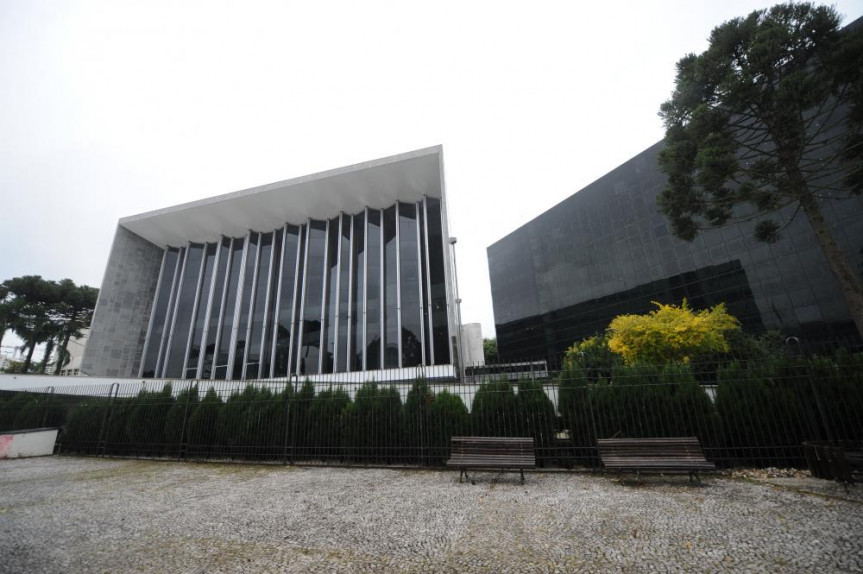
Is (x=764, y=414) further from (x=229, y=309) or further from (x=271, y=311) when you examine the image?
(x=229, y=309)

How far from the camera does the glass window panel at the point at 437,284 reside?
2469 centimetres

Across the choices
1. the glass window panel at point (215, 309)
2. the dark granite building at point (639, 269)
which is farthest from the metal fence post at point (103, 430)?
the dark granite building at point (639, 269)

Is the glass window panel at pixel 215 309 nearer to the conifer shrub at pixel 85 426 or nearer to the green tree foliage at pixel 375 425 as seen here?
the conifer shrub at pixel 85 426

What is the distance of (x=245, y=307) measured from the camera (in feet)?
102

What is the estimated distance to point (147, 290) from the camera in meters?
35.3

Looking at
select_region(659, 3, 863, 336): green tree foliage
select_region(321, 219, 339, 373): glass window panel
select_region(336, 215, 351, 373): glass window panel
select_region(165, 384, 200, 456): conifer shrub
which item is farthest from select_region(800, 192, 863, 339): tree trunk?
select_region(321, 219, 339, 373): glass window panel

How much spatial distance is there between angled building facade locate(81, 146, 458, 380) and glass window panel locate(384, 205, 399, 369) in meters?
0.09

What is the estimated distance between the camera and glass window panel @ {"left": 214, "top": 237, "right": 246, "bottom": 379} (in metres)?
30.0

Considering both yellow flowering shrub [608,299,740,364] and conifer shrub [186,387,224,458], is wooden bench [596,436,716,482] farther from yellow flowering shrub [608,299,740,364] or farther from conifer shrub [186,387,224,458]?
yellow flowering shrub [608,299,740,364]

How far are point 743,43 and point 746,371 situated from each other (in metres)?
11.9

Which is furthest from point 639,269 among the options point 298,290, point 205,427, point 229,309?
point 229,309

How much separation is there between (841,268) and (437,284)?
1961cm

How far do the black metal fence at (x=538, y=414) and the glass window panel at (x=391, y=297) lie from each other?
1470cm

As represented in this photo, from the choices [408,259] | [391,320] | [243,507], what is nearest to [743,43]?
[243,507]
